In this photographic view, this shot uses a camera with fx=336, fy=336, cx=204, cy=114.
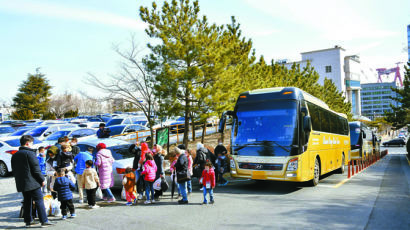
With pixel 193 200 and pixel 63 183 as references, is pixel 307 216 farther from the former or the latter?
pixel 63 183

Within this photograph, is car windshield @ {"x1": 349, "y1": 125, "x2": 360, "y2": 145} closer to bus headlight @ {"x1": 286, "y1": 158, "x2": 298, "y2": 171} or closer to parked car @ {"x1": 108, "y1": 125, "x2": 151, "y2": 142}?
parked car @ {"x1": 108, "y1": 125, "x2": 151, "y2": 142}

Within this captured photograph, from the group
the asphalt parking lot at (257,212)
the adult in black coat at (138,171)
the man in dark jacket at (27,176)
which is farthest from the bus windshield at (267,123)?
the man in dark jacket at (27,176)

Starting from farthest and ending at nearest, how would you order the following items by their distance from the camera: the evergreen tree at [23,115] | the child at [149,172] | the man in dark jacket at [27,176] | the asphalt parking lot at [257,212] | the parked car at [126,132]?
the evergreen tree at [23,115]
the parked car at [126,132]
the child at [149,172]
the asphalt parking lot at [257,212]
the man in dark jacket at [27,176]

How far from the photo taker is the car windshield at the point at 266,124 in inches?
403

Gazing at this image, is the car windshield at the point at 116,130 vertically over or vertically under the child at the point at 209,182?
over

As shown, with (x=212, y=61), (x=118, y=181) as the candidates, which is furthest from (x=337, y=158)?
(x=118, y=181)

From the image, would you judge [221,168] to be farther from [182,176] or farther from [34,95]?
[34,95]

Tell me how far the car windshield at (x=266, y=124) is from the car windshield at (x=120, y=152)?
3418mm

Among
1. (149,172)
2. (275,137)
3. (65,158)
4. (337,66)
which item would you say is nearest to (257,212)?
(149,172)

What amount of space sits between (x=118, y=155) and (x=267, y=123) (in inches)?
186

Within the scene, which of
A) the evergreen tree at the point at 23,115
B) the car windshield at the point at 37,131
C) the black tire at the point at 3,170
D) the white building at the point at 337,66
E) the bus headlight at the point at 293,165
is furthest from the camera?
the white building at the point at 337,66

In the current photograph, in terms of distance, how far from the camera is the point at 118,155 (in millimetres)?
10320

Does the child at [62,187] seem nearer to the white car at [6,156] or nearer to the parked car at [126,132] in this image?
the white car at [6,156]

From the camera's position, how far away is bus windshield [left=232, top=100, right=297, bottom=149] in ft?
33.6
